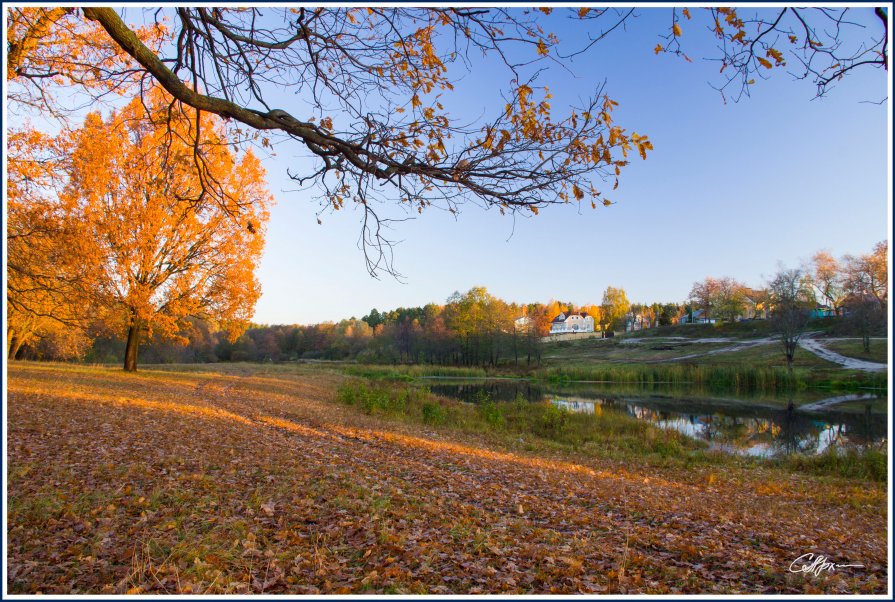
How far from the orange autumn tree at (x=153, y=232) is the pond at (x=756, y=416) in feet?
36.6

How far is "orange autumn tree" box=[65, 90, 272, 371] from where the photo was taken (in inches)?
574

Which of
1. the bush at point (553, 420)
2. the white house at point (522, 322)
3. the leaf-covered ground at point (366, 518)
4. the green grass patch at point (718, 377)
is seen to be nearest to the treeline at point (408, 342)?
the white house at point (522, 322)

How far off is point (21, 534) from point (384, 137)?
4716 mm

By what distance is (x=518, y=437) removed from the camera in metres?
15.1

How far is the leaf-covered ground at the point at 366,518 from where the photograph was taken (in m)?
3.99

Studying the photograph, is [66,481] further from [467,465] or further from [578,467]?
[578,467]

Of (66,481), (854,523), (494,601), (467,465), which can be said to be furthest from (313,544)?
(854,523)

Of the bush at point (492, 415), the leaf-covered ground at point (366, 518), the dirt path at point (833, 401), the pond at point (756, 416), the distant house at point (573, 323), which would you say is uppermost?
the distant house at point (573, 323)

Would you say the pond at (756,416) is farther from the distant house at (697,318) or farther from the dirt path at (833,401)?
the distant house at (697,318)

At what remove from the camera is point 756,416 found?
23406 millimetres

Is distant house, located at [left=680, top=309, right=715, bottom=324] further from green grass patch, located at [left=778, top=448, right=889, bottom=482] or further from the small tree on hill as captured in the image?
green grass patch, located at [left=778, top=448, right=889, bottom=482]

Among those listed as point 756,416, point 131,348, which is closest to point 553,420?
point 756,416

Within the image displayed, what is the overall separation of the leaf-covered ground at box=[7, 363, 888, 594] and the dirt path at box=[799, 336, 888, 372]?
39319 millimetres

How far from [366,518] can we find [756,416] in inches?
946
